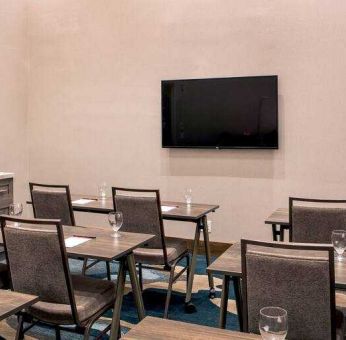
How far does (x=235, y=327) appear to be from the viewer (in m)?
3.08

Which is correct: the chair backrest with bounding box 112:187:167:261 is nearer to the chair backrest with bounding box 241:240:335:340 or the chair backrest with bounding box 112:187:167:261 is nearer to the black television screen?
the chair backrest with bounding box 241:240:335:340

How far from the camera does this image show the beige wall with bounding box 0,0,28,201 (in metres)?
5.36

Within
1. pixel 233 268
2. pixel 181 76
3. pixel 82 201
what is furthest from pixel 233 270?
pixel 181 76

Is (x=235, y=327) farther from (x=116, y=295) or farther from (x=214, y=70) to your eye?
(x=214, y=70)

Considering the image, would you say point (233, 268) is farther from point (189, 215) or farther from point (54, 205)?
point (54, 205)

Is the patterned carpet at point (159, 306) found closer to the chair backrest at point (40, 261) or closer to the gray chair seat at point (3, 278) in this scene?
the gray chair seat at point (3, 278)

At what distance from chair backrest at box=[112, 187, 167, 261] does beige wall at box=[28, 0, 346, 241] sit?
1.79 metres

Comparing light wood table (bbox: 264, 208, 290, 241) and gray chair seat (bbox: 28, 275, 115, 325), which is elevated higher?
light wood table (bbox: 264, 208, 290, 241)

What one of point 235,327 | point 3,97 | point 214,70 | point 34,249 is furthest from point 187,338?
point 3,97

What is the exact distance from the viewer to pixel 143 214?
318 cm

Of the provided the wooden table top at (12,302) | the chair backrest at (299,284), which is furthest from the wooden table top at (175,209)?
the wooden table top at (12,302)

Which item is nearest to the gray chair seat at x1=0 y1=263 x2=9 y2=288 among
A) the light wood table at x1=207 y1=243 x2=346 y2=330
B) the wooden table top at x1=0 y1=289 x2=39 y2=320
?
the wooden table top at x1=0 y1=289 x2=39 y2=320

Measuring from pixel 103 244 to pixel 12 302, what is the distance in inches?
36.0

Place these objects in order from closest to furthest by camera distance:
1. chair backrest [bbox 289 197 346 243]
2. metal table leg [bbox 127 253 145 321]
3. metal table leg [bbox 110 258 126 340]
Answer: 1. metal table leg [bbox 110 258 126 340]
2. metal table leg [bbox 127 253 145 321]
3. chair backrest [bbox 289 197 346 243]
